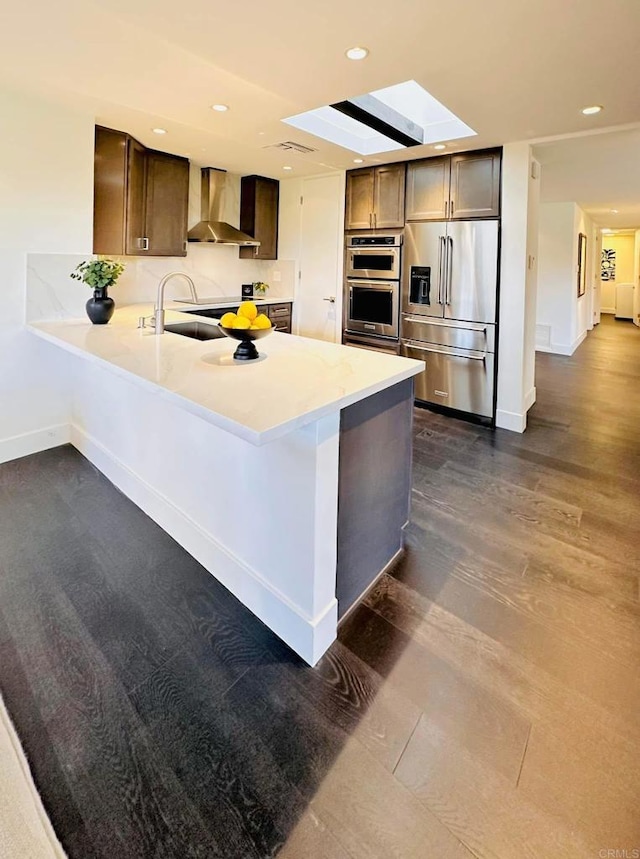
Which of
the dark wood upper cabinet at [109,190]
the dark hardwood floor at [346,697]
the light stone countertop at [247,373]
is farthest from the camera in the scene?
the dark wood upper cabinet at [109,190]

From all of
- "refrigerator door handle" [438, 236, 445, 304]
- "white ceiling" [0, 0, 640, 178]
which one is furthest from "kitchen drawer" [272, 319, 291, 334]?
"white ceiling" [0, 0, 640, 178]

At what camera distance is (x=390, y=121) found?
350 cm

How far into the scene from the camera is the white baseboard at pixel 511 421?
417cm

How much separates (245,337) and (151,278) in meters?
3.39

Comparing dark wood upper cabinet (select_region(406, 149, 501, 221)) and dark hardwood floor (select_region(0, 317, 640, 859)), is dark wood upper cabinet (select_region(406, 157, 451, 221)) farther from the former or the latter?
dark hardwood floor (select_region(0, 317, 640, 859))

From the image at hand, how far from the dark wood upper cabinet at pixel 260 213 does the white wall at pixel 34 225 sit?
2364 mm

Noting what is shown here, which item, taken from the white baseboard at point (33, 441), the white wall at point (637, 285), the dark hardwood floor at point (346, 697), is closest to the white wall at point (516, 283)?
the dark hardwood floor at point (346, 697)

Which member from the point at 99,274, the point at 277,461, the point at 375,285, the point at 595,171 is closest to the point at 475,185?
the point at 375,285

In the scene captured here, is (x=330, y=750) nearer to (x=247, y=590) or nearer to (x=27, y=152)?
(x=247, y=590)

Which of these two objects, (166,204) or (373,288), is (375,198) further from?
(166,204)

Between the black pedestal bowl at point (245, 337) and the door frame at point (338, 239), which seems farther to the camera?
the door frame at point (338, 239)

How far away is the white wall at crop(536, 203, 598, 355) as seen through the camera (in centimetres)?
743

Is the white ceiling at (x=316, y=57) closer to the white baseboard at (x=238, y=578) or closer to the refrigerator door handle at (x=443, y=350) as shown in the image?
the refrigerator door handle at (x=443, y=350)

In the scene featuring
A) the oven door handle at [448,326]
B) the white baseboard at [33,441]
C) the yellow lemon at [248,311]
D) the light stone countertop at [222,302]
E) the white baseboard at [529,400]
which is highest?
the light stone countertop at [222,302]
